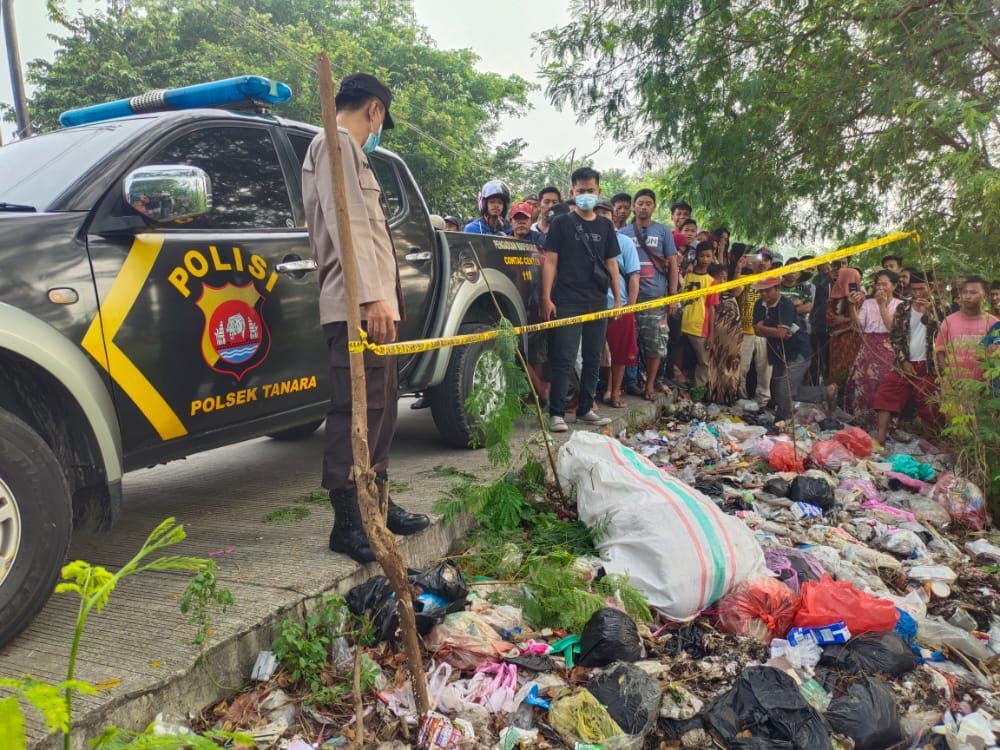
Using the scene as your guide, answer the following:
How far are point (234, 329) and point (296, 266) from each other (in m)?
0.47

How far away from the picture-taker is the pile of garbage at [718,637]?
7.31 ft

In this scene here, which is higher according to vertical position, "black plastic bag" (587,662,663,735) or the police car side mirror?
the police car side mirror

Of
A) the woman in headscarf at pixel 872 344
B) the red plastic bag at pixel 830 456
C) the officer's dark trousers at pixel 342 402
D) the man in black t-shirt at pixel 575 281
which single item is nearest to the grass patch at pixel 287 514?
the officer's dark trousers at pixel 342 402

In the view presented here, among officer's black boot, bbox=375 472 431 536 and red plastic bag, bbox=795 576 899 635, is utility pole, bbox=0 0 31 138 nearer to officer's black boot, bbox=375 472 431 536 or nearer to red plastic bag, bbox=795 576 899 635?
officer's black boot, bbox=375 472 431 536

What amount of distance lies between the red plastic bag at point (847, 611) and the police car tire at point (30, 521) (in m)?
2.76

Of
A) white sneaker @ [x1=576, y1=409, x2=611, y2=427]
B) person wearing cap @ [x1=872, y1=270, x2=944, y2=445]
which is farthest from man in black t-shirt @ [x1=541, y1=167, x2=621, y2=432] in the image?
person wearing cap @ [x1=872, y1=270, x2=944, y2=445]

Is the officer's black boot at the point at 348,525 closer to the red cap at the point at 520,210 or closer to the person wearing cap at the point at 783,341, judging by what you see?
the red cap at the point at 520,210

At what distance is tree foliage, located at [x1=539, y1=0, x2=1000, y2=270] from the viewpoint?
239 inches

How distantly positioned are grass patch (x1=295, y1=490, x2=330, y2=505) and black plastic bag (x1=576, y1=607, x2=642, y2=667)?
5.39 ft

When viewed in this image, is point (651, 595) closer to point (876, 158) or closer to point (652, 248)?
point (652, 248)

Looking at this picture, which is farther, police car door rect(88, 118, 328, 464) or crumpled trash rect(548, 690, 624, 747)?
police car door rect(88, 118, 328, 464)

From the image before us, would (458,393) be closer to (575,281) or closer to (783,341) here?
(575,281)

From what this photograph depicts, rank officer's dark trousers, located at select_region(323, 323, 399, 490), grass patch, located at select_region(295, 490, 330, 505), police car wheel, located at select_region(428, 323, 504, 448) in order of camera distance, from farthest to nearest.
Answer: police car wheel, located at select_region(428, 323, 504, 448)
grass patch, located at select_region(295, 490, 330, 505)
officer's dark trousers, located at select_region(323, 323, 399, 490)

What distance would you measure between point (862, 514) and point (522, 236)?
3.53 meters
